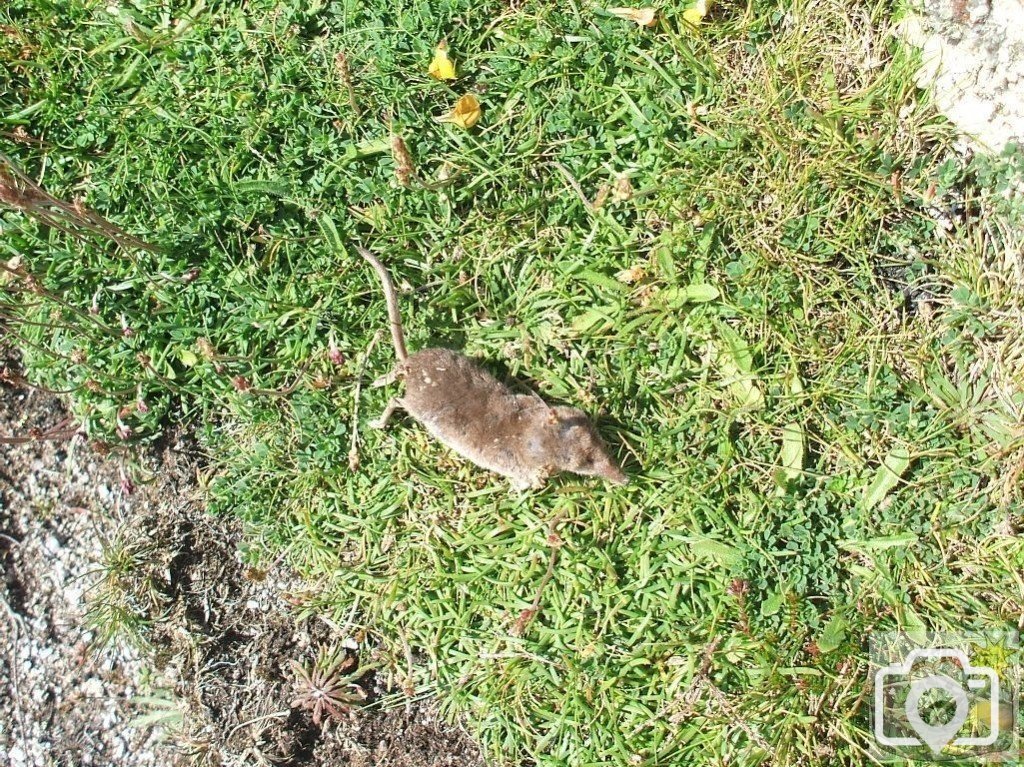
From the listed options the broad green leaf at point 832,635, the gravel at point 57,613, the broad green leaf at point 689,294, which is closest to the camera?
the broad green leaf at point 832,635

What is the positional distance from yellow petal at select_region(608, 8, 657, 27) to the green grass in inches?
4.4

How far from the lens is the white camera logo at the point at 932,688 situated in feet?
12.6

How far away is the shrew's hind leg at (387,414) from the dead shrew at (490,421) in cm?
5

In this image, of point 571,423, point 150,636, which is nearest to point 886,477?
point 571,423

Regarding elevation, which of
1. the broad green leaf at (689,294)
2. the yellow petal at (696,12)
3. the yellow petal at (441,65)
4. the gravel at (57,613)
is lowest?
the gravel at (57,613)

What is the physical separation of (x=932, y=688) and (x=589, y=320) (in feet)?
7.73

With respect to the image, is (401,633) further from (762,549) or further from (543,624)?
(762,549)

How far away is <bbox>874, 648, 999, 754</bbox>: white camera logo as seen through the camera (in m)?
3.86

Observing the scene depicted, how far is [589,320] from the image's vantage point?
3.99 m

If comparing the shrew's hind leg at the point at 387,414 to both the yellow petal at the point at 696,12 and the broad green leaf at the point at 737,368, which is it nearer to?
the broad green leaf at the point at 737,368

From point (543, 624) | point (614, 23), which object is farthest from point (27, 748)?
point (614, 23)

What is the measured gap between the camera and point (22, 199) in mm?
2912

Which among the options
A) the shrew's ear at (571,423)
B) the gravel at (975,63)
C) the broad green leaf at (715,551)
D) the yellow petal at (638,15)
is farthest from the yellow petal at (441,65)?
the broad green leaf at (715,551)

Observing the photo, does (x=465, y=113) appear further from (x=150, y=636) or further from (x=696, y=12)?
(x=150, y=636)
